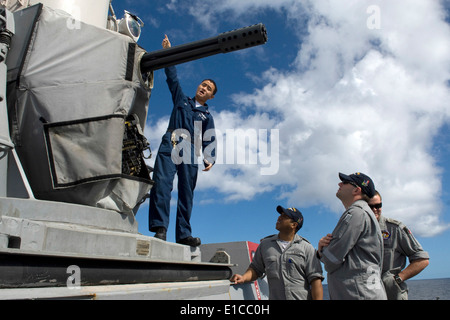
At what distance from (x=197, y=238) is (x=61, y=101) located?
5.95ft

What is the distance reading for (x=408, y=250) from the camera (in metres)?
3.68

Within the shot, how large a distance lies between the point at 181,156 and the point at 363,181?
6.58ft

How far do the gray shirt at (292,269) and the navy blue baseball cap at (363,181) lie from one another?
0.97 metres

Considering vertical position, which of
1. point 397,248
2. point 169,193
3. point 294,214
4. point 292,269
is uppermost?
point 169,193

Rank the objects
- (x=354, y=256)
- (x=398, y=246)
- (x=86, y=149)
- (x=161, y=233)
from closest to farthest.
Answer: (x=354, y=256), (x=86, y=149), (x=161, y=233), (x=398, y=246)

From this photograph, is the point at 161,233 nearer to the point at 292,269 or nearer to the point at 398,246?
the point at 292,269

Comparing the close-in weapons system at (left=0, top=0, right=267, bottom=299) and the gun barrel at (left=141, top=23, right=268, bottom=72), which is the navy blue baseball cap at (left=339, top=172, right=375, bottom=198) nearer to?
the close-in weapons system at (left=0, top=0, right=267, bottom=299)

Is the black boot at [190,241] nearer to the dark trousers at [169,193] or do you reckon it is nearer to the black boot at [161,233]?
the dark trousers at [169,193]

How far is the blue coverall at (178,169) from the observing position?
3732mm

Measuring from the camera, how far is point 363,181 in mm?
2729

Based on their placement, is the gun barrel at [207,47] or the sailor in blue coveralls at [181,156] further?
the sailor in blue coveralls at [181,156]

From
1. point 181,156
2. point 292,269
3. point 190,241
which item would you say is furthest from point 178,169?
point 292,269

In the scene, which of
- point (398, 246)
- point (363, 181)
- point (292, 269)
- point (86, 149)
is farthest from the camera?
point (398, 246)

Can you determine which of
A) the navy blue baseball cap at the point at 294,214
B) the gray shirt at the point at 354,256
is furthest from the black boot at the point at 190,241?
the gray shirt at the point at 354,256
